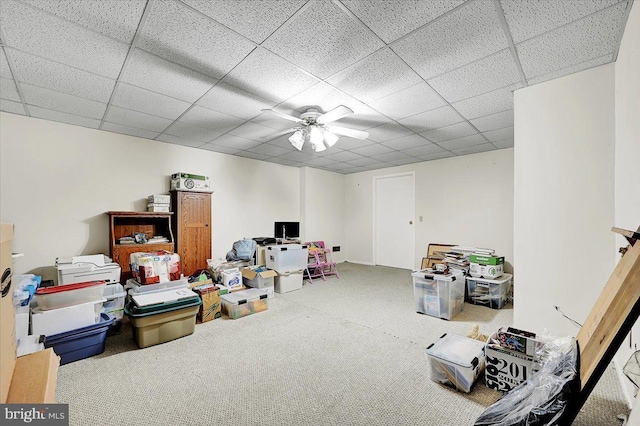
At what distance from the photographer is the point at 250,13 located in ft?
5.15

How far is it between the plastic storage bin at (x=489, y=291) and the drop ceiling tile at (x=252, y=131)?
3538 millimetres

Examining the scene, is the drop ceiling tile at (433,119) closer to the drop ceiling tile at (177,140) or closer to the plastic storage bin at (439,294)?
the plastic storage bin at (439,294)

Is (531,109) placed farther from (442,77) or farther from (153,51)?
(153,51)

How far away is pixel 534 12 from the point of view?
155 centimetres

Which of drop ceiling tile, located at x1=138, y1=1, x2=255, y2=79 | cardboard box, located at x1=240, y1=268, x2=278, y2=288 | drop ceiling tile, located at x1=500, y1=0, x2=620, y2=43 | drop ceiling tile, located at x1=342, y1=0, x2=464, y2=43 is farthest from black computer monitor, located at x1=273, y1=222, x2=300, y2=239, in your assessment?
drop ceiling tile, located at x1=500, y1=0, x2=620, y2=43

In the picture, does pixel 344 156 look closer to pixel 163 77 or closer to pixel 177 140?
pixel 177 140

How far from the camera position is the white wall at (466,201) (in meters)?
4.55

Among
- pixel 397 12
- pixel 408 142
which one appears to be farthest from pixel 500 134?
pixel 397 12

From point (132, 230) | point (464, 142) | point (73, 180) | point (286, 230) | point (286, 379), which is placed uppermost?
point (464, 142)

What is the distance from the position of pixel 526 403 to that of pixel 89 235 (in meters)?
4.67

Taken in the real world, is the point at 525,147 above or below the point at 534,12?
below

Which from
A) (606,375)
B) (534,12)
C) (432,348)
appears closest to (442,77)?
(534,12)

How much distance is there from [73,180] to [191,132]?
1.58 meters

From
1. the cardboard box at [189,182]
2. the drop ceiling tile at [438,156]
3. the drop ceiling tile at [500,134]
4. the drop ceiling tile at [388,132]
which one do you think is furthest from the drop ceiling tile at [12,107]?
the drop ceiling tile at [438,156]
